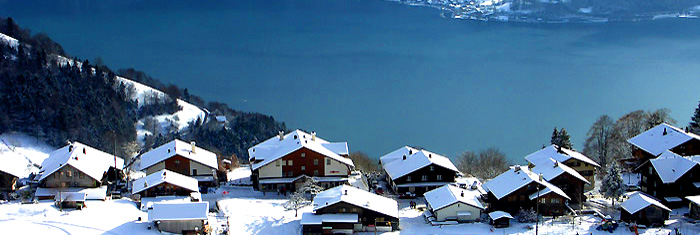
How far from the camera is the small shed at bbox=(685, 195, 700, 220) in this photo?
3002cm

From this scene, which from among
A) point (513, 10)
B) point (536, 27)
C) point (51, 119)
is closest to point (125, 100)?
point (51, 119)

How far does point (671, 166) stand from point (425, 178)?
10.5 meters

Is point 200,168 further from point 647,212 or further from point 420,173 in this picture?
point 647,212

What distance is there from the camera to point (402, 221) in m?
30.7

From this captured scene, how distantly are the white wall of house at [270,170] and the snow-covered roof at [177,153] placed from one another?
215 cm

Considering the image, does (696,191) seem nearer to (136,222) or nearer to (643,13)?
(136,222)

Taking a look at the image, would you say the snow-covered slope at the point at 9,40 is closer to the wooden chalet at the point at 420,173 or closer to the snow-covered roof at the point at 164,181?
the snow-covered roof at the point at 164,181

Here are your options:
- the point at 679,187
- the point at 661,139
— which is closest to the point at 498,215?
the point at 679,187

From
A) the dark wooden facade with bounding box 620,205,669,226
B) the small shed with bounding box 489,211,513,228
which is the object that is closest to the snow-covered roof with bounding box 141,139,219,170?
the small shed with bounding box 489,211,513,228

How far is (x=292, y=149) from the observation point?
3644 cm

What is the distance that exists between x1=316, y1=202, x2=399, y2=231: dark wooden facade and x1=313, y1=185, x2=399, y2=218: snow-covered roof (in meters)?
0.15

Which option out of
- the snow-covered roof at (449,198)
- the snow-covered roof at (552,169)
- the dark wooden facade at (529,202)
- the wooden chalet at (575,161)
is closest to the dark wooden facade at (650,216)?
the dark wooden facade at (529,202)

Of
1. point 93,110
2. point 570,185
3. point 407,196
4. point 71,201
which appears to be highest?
point 93,110

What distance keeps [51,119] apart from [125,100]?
10.1m
